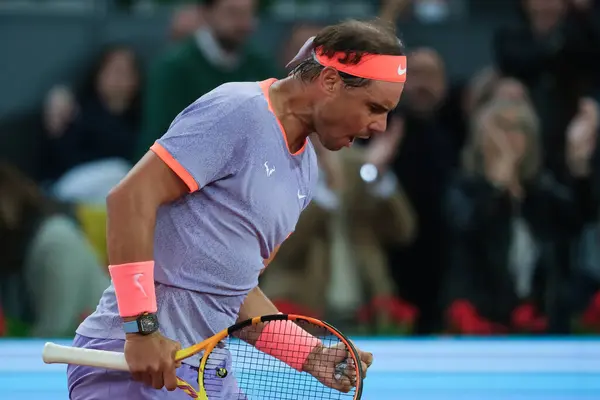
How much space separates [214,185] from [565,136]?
12.7ft

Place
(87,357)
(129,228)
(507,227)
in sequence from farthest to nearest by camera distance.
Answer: (507,227)
(87,357)
(129,228)

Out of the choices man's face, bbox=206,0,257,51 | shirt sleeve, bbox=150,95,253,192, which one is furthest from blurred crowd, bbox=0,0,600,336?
shirt sleeve, bbox=150,95,253,192

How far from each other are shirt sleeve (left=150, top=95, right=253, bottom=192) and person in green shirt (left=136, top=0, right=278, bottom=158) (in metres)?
2.89

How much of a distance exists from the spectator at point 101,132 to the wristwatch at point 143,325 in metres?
3.78

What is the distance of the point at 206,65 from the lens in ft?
17.7

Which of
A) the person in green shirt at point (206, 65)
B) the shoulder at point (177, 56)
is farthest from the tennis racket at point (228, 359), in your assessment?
the shoulder at point (177, 56)

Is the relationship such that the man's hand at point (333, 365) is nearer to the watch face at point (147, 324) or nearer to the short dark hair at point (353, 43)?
the watch face at point (147, 324)

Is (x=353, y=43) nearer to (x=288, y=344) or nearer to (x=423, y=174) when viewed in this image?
(x=288, y=344)

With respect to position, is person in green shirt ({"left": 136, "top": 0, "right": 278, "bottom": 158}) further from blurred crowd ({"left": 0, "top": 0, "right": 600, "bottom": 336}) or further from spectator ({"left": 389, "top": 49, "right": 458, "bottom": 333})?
spectator ({"left": 389, "top": 49, "right": 458, "bottom": 333})

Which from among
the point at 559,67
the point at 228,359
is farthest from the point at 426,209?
the point at 228,359

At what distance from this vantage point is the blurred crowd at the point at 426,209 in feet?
18.8

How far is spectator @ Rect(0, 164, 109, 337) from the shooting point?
5688mm

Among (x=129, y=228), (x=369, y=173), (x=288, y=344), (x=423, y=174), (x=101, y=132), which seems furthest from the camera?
(x=101, y=132)

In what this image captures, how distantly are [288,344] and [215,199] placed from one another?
1.62 ft
